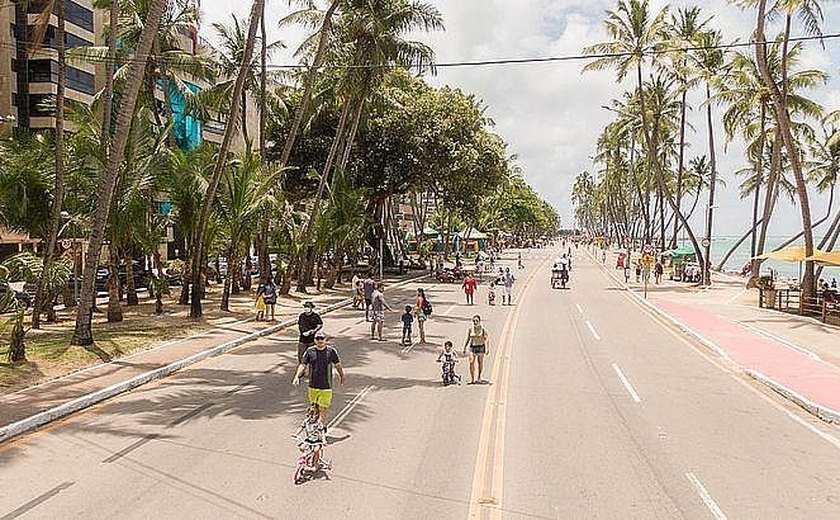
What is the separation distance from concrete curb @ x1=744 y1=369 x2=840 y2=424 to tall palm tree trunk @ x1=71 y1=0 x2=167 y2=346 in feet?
48.7

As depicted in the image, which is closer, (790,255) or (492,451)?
(492,451)

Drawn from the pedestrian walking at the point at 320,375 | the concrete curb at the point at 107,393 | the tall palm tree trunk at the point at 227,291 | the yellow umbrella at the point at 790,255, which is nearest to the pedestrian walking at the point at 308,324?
the concrete curb at the point at 107,393

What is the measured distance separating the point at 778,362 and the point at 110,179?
53.0 ft

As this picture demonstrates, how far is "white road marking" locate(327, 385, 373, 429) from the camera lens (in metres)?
11.8

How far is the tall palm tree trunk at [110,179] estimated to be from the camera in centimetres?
1762

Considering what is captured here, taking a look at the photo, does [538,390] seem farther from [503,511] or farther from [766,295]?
[766,295]

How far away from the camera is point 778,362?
60.5 feet

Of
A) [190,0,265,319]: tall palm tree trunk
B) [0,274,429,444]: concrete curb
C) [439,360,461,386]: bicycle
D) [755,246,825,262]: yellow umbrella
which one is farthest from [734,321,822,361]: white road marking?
[190,0,265,319]: tall palm tree trunk

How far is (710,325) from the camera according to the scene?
26062 mm

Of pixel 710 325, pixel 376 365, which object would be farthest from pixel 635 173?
pixel 376 365

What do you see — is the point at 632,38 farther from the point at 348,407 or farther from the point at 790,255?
the point at 348,407

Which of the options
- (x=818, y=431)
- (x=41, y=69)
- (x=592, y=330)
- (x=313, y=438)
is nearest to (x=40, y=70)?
(x=41, y=69)

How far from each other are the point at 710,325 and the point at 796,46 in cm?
2129

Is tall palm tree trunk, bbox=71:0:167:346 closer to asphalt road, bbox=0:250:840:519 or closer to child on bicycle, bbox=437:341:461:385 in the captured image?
asphalt road, bbox=0:250:840:519
